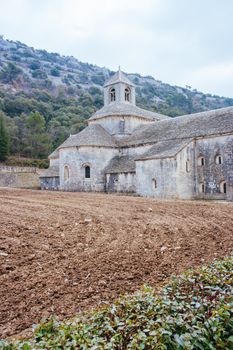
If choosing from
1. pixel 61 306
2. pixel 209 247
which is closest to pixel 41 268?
pixel 61 306

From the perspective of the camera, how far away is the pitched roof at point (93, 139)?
3084 centimetres

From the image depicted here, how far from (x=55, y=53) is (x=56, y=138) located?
15309 centimetres

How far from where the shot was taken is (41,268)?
5801 millimetres

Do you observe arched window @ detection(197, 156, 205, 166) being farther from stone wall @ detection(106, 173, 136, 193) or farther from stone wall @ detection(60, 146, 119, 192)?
stone wall @ detection(60, 146, 119, 192)

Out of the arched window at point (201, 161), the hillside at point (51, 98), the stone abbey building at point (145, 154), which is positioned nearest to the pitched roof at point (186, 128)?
the stone abbey building at point (145, 154)

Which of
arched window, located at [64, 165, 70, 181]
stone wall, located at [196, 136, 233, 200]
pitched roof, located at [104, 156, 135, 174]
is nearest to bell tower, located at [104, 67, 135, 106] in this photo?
pitched roof, located at [104, 156, 135, 174]

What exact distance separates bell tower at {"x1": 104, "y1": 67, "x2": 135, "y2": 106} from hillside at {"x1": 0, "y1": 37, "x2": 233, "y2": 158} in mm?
25802

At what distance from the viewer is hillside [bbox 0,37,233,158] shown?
61.8 metres

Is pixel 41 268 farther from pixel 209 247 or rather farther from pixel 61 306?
pixel 209 247

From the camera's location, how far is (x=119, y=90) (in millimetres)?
36344

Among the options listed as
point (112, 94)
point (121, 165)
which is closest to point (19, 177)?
point (112, 94)

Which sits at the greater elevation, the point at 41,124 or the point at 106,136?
the point at 41,124

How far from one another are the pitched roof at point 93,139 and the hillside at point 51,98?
2910 cm

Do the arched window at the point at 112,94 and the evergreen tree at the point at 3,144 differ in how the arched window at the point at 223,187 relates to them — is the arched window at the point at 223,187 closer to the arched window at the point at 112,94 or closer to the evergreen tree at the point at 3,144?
the arched window at the point at 112,94
